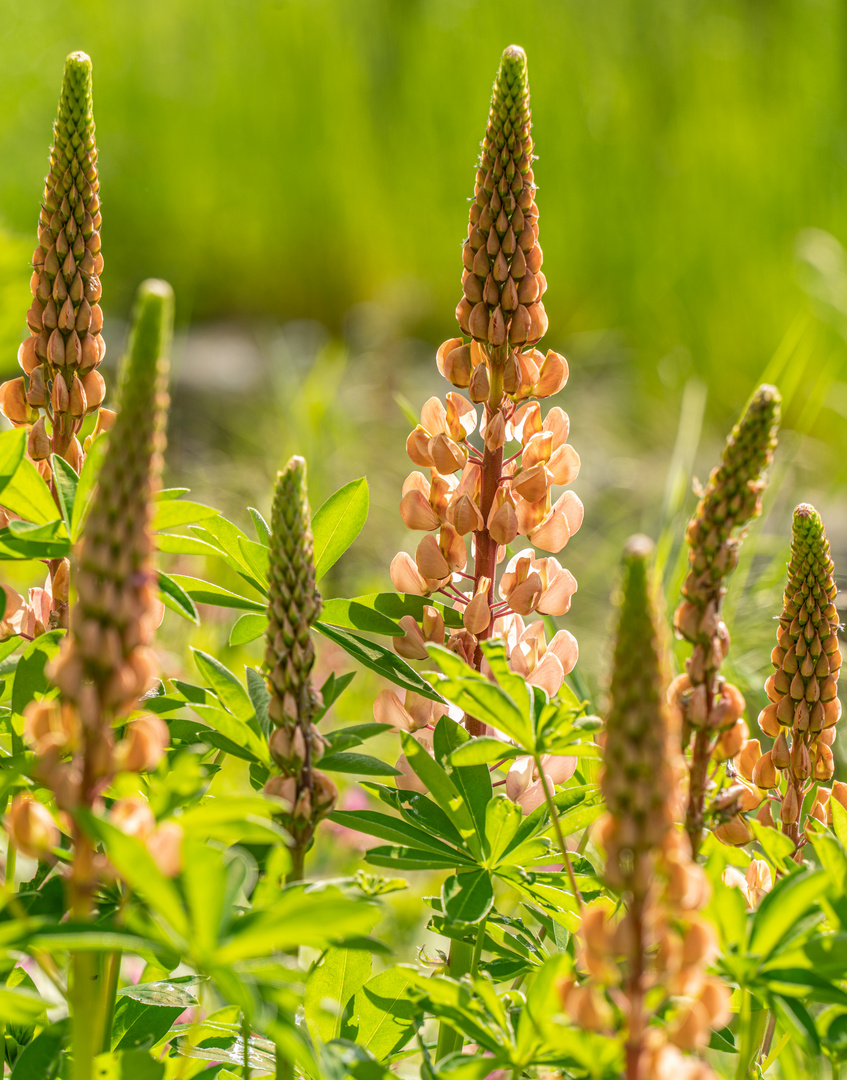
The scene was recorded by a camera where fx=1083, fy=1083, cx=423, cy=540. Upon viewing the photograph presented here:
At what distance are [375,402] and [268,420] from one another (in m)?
0.45

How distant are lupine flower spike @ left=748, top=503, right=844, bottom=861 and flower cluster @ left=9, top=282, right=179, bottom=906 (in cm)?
32

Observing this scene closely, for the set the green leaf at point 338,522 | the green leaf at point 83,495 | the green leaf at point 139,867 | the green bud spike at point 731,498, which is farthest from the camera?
the green leaf at point 338,522

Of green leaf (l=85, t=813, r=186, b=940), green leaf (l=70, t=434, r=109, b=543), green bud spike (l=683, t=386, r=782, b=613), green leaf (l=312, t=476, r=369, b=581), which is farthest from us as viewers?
green leaf (l=312, t=476, r=369, b=581)

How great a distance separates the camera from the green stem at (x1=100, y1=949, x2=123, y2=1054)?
486 millimetres

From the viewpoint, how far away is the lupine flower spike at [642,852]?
34 centimetres

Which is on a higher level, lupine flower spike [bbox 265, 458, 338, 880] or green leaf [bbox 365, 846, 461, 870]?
lupine flower spike [bbox 265, 458, 338, 880]

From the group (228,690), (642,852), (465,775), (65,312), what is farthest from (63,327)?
(642,852)

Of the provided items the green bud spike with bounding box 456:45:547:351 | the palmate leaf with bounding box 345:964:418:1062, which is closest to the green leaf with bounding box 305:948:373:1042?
the palmate leaf with bounding box 345:964:418:1062

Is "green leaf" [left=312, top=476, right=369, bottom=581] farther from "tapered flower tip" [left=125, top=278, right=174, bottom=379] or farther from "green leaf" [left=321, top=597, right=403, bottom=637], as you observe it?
"tapered flower tip" [left=125, top=278, right=174, bottom=379]

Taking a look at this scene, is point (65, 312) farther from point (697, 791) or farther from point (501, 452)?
point (697, 791)

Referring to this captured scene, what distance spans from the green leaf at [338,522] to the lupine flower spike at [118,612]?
0.92 feet

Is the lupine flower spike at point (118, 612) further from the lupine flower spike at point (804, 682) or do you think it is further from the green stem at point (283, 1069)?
the lupine flower spike at point (804, 682)

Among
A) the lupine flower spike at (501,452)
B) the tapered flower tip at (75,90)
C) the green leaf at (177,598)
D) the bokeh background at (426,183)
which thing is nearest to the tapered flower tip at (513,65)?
the lupine flower spike at (501,452)

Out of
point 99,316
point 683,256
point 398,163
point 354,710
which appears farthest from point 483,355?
point 398,163
